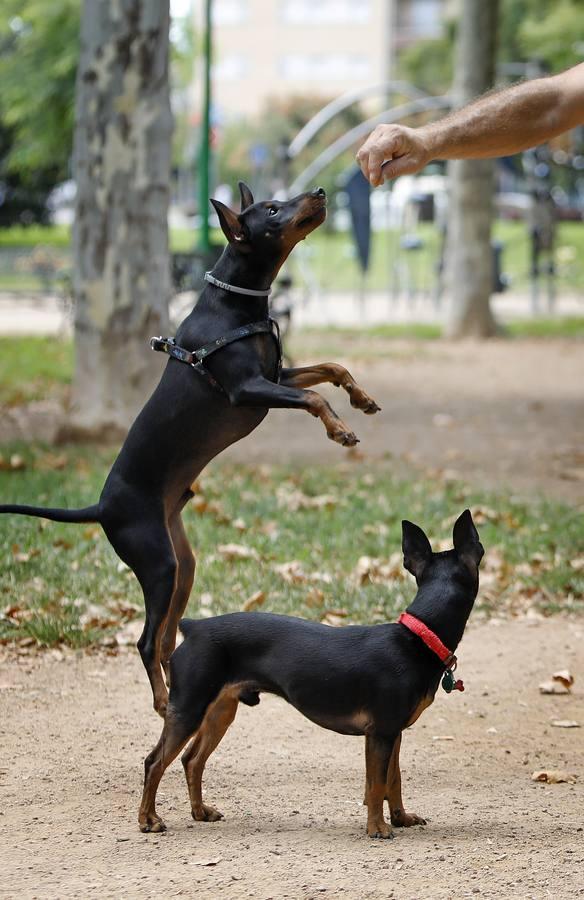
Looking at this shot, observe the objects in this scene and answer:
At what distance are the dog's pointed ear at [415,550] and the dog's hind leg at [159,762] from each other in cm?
80

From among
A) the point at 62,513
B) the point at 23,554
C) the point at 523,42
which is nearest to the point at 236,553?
the point at 23,554

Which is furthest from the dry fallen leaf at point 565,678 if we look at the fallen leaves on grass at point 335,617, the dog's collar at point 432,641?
the dog's collar at point 432,641

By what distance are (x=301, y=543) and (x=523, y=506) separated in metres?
1.80

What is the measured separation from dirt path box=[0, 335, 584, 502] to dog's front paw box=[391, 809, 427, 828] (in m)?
5.44

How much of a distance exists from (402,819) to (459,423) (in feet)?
27.7

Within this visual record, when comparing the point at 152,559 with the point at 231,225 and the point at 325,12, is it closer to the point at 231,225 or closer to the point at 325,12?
the point at 231,225

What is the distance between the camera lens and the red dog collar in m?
3.82

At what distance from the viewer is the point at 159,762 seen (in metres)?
3.93

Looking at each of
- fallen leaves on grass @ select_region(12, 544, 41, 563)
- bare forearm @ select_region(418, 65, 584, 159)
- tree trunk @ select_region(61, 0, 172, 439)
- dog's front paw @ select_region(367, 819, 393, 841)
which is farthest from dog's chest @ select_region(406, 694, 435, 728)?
tree trunk @ select_region(61, 0, 172, 439)

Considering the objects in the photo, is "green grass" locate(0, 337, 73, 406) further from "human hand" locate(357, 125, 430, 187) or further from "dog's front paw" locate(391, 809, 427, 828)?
"dog's front paw" locate(391, 809, 427, 828)

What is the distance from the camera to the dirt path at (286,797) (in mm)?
3623

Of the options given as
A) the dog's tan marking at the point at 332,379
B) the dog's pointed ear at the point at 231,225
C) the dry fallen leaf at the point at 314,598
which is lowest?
the dry fallen leaf at the point at 314,598

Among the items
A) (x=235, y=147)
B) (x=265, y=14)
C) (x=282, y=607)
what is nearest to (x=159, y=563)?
(x=282, y=607)

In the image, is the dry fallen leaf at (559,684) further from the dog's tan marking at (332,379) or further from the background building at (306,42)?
the background building at (306,42)
